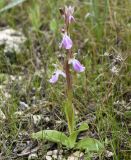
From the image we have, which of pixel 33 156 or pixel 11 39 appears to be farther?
pixel 11 39

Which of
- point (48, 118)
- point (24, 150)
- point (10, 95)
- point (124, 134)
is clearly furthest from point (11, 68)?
point (124, 134)

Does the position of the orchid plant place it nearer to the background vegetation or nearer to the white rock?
the background vegetation

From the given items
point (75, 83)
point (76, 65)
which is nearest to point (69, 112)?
point (76, 65)

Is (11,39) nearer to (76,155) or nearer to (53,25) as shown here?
(53,25)

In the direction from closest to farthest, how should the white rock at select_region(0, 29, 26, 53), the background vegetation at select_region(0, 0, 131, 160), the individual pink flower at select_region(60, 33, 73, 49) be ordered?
the individual pink flower at select_region(60, 33, 73, 49), the background vegetation at select_region(0, 0, 131, 160), the white rock at select_region(0, 29, 26, 53)

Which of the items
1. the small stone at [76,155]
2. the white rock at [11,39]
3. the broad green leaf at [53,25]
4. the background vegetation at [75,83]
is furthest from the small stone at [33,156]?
the broad green leaf at [53,25]

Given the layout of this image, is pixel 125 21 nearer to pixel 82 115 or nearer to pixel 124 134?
pixel 82 115

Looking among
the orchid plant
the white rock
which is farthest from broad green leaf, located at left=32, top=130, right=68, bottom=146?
the white rock
